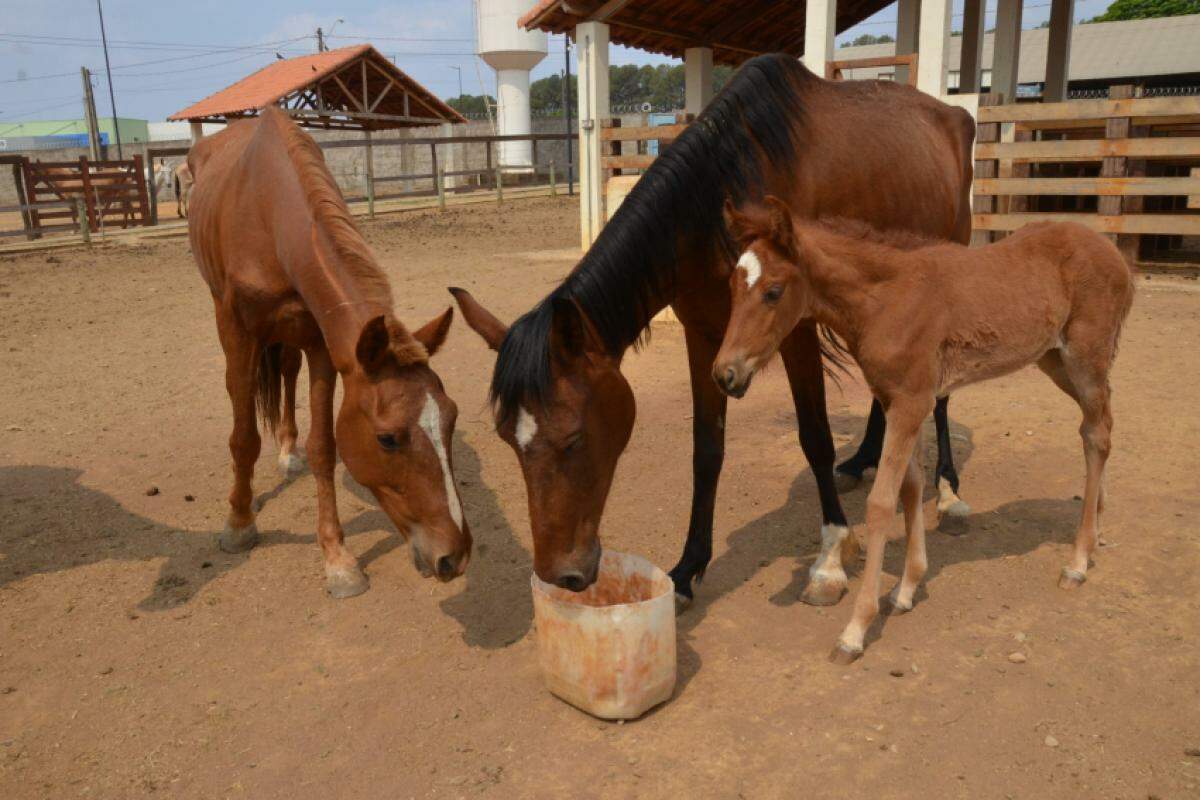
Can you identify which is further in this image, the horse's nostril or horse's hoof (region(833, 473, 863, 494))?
horse's hoof (region(833, 473, 863, 494))

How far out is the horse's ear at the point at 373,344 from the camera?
3.00 meters

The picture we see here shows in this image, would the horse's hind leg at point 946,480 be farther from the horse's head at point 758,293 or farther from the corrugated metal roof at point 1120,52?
the corrugated metal roof at point 1120,52

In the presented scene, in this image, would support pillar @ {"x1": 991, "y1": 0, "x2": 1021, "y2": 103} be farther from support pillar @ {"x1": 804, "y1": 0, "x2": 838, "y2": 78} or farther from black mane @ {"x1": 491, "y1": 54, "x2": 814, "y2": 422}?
black mane @ {"x1": 491, "y1": 54, "x2": 814, "y2": 422}

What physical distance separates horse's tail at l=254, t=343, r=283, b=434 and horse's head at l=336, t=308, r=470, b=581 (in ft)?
6.78

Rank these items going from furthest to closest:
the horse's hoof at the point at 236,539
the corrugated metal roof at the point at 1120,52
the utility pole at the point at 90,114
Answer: the utility pole at the point at 90,114 < the corrugated metal roof at the point at 1120,52 < the horse's hoof at the point at 236,539

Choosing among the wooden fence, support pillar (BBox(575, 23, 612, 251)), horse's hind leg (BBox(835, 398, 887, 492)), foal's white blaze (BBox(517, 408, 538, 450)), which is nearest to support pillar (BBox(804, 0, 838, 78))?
the wooden fence

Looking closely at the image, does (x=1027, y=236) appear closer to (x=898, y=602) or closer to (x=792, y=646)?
(x=898, y=602)

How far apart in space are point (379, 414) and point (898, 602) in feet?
6.92

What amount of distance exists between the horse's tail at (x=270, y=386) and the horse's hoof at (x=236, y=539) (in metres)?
0.76

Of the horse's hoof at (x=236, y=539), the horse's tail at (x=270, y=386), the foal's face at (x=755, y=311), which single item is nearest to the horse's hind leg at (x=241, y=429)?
the horse's hoof at (x=236, y=539)

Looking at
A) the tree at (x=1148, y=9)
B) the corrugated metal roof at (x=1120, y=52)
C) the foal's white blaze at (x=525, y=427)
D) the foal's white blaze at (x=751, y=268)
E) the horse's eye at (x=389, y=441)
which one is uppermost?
the tree at (x=1148, y=9)

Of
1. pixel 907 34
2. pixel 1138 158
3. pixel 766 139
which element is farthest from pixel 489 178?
pixel 766 139

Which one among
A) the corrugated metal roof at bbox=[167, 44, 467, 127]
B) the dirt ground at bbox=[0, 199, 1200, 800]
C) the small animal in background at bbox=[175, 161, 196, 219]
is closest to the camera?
the dirt ground at bbox=[0, 199, 1200, 800]

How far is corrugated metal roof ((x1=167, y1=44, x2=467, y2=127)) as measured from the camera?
2272 centimetres
